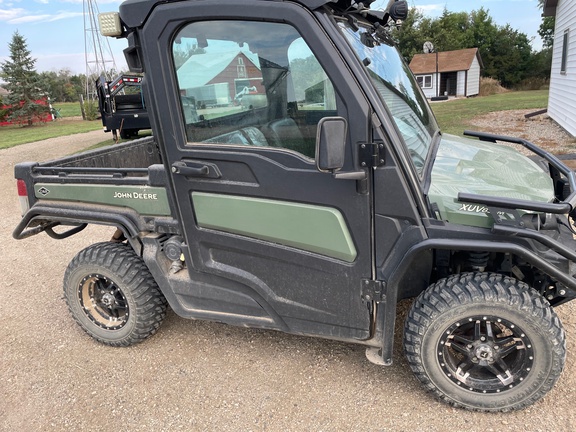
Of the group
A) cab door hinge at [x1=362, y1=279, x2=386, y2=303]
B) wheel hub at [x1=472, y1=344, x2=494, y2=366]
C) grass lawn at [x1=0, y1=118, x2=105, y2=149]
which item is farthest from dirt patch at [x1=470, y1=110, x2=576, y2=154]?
grass lawn at [x1=0, y1=118, x2=105, y2=149]

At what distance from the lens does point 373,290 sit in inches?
101

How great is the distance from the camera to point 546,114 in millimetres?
15586

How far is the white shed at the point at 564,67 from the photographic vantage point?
1185 centimetres

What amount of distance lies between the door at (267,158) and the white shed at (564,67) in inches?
429

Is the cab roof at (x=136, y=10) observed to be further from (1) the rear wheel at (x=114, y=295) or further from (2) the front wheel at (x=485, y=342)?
(2) the front wheel at (x=485, y=342)

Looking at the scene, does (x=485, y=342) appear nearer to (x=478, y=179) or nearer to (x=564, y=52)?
(x=478, y=179)

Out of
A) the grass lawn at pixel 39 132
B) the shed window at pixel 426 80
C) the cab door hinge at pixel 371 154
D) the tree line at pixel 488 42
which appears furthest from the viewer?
the tree line at pixel 488 42

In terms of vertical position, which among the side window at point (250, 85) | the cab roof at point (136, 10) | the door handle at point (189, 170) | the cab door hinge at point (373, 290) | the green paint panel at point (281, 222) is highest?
the cab roof at point (136, 10)

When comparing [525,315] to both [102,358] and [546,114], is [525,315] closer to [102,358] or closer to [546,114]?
[102,358]

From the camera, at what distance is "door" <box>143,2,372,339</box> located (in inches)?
93.7

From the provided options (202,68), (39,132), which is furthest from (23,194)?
(39,132)

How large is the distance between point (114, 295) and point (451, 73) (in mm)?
42862

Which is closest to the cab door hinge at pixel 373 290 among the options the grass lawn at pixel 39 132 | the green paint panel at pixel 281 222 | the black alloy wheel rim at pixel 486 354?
the green paint panel at pixel 281 222

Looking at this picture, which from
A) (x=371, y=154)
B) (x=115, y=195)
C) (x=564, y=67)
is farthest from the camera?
(x=564, y=67)
